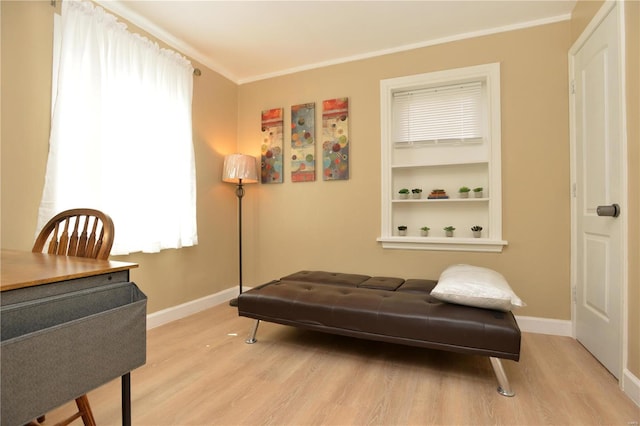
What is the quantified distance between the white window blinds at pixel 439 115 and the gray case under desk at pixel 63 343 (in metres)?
2.68

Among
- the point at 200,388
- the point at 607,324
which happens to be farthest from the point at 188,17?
the point at 607,324

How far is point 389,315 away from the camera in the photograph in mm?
1896

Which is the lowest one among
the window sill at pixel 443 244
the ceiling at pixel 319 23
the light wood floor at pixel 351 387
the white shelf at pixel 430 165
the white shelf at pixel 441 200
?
the light wood floor at pixel 351 387

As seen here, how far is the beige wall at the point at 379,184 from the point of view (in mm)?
2553

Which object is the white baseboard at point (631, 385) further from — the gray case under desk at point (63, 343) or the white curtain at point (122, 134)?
the white curtain at point (122, 134)

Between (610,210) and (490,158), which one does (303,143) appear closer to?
(490,158)

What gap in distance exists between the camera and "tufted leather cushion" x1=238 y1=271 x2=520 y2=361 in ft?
5.53

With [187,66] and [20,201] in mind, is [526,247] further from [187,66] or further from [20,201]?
[20,201]

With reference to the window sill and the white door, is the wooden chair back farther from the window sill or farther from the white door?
the white door

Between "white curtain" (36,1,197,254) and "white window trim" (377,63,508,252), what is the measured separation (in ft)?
5.89

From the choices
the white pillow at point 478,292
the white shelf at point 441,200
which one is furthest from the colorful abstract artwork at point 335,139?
the white pillow at point 478,292

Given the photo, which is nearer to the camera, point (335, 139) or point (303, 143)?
point (335, 139)

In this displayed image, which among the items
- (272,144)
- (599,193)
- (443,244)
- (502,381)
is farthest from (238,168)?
(599,193)

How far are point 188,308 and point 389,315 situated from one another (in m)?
2.00
